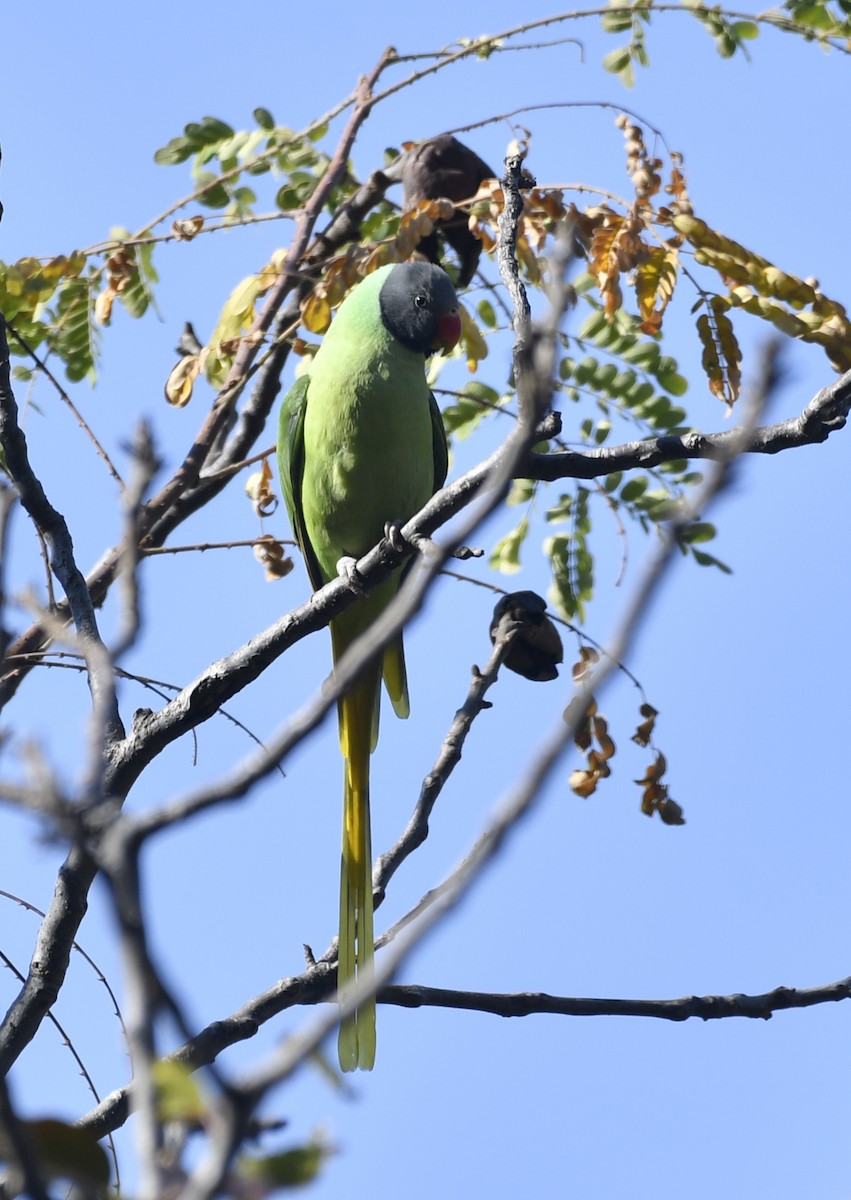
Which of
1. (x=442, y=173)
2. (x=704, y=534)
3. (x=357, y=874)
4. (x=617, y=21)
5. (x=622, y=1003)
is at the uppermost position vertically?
(x=617, y=21)

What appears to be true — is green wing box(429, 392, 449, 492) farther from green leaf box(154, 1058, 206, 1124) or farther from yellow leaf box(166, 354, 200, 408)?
green leaf box(154, 1058, 206, 1124)

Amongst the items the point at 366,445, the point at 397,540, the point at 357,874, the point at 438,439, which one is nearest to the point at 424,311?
the point at 438,439

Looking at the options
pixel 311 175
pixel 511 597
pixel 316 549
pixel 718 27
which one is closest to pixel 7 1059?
pixel 511 597

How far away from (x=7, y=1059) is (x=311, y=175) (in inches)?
105

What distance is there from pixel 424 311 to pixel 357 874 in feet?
5.28

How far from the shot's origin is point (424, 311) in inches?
143

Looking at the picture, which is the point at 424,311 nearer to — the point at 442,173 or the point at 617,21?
the point at 442,173

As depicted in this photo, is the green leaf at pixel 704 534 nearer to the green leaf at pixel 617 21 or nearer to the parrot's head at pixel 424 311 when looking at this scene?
the parrot's head at pixel 424 311

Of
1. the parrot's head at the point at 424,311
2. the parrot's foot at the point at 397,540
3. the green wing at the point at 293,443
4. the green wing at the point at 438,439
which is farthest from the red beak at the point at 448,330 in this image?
the parrot's foot at the point at 397,540

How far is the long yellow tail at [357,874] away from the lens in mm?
2566

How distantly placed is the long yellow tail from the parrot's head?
2.90ft

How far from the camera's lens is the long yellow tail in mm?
2566

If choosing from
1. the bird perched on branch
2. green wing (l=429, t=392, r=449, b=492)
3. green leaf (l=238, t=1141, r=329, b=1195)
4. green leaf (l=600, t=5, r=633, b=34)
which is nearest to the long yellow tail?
green wing (l=429, t=392, r=449, b=492)

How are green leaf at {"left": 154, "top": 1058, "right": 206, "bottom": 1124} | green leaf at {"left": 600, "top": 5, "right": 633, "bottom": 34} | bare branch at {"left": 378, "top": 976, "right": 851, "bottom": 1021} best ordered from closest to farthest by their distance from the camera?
green leaf at {"left": 154, "top": 1058, "right": 206, "bottom": 1124}
bare branch at {"left": 378, "top": 976, "right": 851, "bottom": 1021}
green leaf at {"left": 600, "top": 5, "right": 633, "bottom": 34}
